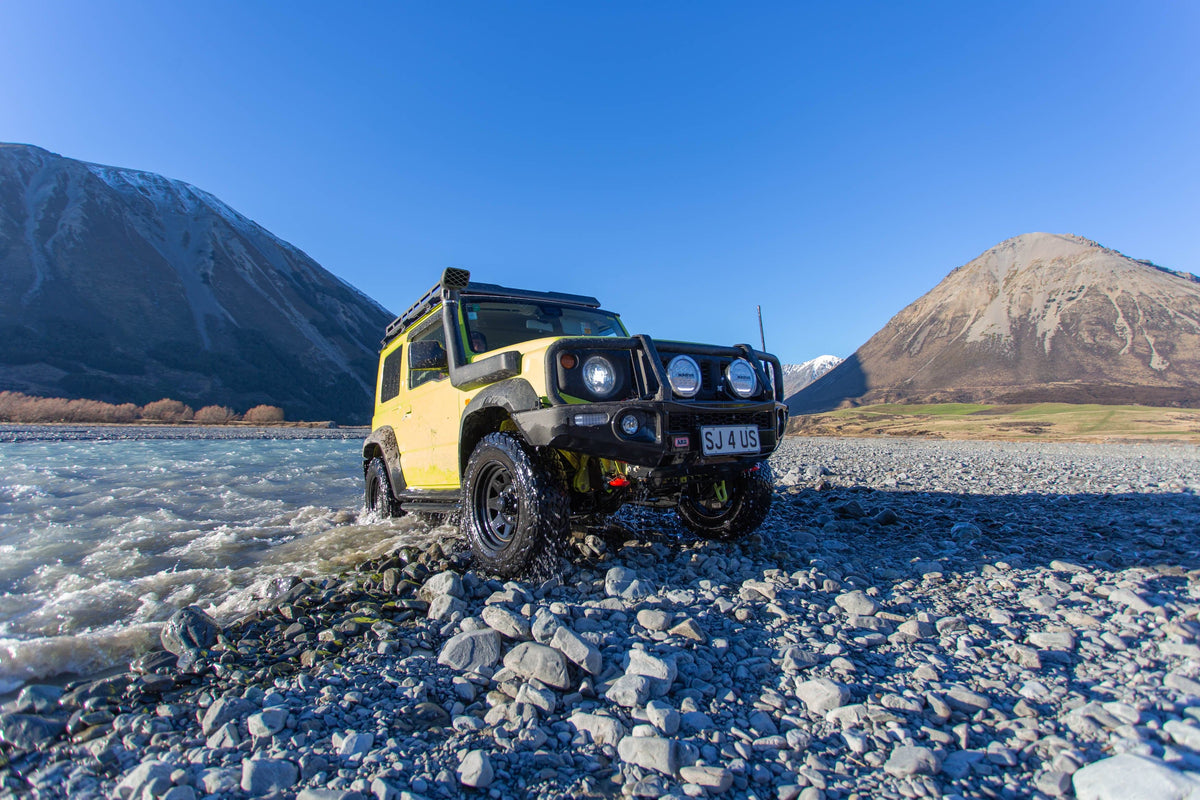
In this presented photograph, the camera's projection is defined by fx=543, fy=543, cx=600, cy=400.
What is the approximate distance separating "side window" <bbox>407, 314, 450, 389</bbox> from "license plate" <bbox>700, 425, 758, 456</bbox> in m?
2.17

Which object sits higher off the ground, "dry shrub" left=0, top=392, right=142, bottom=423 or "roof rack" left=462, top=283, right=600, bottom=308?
"dry shrub" left=0, top=392, right=142, bottom=423

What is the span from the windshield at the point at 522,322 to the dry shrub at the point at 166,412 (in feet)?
150

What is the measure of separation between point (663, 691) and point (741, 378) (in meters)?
2.29

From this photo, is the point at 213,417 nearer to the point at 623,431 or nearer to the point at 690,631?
the point at 623,431

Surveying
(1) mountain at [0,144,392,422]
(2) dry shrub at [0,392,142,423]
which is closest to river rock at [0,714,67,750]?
(2) dry shrub at [0,392,142,423]

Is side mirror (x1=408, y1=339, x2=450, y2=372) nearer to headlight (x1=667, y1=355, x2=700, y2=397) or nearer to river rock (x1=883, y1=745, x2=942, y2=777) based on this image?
headlight (x1=667, y1=355, x2=700, y2=397)

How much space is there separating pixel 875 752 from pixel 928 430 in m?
33.2

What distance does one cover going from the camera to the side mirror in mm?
4168

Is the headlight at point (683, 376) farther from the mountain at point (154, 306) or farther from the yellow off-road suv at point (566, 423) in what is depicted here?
the mountain at point (154, 306)

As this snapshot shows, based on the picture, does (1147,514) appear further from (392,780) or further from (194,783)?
(194,783)

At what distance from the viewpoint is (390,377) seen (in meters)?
6.30

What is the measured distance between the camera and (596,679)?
221 cm

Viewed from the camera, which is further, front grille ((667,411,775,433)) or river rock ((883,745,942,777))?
front grille ((667,411,775,433))

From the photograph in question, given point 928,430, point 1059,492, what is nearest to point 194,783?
point 1059,492
